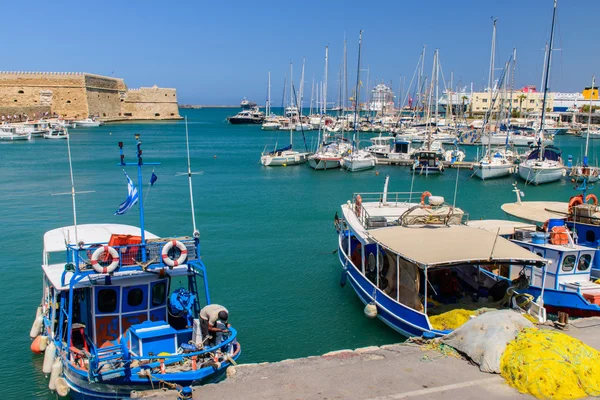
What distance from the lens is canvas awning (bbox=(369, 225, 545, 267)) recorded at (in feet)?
44.3

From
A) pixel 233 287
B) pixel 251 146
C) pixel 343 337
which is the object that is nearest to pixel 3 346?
pixel 233 287

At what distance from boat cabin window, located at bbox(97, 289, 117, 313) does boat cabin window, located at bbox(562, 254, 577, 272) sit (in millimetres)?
12275

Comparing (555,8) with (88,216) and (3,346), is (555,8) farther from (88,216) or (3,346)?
(3,346)

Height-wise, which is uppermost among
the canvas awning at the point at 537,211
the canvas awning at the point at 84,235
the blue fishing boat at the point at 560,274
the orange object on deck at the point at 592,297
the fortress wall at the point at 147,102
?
the fortress wall at the point at 147,102

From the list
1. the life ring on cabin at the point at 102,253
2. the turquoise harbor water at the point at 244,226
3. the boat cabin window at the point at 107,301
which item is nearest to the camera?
the life ring on cabin at the point at 102,253

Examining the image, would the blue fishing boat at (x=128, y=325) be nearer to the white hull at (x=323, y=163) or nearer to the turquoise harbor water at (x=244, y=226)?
the turquoise harbor water at (x=244, y=226)

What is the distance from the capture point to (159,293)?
40.9 ft

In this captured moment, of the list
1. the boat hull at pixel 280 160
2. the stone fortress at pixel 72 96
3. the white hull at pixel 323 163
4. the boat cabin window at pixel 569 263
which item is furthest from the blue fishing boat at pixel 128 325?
the stone fortress at pixel 72 96

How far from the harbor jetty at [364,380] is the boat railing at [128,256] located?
9.24ft

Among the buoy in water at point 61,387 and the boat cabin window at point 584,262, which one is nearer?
the buoy in water at point 61,387

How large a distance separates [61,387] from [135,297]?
231cm

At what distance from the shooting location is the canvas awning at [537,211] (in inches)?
763

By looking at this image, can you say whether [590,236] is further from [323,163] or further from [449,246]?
A: [323,163]

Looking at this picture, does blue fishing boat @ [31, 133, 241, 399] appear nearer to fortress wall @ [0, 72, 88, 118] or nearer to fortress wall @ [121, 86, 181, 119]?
fortress wall @ [0, 72, 88, 118]
